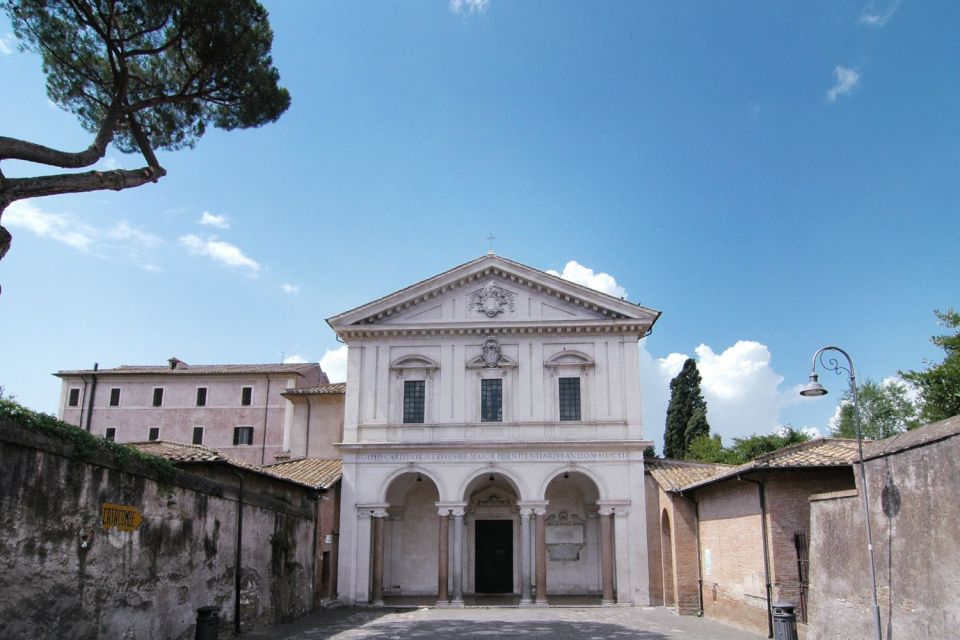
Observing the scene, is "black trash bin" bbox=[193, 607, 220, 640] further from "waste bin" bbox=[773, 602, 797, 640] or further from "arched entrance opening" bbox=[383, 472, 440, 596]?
"arched entrance opening" bbox=[383, 472, 440, 596]

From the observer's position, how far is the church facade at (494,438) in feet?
80.7

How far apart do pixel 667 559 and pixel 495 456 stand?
622cm

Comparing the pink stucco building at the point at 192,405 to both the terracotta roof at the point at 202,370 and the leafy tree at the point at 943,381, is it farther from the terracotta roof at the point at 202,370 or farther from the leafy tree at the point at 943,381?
the leafy tree at the point at 943,381

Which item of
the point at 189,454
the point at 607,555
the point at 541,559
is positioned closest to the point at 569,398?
the point at 607,555

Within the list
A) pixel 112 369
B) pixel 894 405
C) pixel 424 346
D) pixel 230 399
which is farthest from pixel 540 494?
pixel 894 405

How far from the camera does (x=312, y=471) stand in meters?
25.4

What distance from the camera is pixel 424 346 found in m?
26.3

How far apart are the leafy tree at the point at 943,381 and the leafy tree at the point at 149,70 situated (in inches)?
808

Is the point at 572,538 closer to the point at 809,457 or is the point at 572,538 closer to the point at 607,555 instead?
the point at 607,555

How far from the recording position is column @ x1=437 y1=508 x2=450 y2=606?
23969 millimetres

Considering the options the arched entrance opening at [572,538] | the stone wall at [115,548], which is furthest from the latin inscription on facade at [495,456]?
the stone wall at [115,548]

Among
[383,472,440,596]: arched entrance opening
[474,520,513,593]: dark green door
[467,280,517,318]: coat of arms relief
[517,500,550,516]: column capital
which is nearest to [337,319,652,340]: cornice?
[467,280,517,318]: coat of arms relief

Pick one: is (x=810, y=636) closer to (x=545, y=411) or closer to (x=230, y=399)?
(x=545, y=411)

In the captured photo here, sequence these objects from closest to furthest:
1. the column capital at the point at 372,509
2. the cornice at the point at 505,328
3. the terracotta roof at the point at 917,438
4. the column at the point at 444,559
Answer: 1. the terracotta roof at the point at 917,438
2. the column at the point at 444,559
3. the column capital at the point at 372,509
4. the cornice at the point at 505,328
